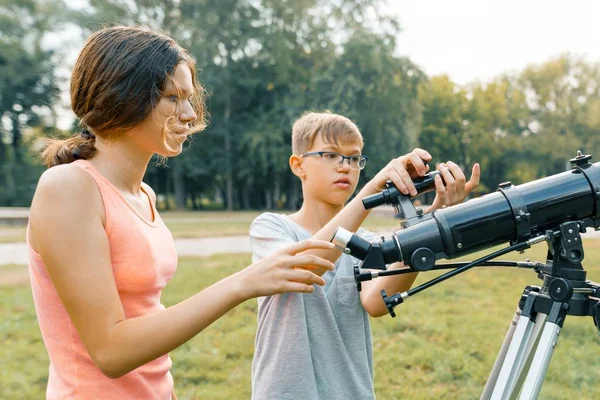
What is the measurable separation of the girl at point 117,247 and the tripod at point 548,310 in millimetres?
683

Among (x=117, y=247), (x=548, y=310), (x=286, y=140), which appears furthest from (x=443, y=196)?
(x=286, y=140)

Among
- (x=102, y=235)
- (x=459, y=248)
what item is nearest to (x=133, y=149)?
(x=102, y=235)

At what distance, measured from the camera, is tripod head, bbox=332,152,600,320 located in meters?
1.59

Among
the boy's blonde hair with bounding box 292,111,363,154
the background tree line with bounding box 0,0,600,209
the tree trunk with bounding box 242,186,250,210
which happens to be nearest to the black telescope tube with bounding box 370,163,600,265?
the boy's blonde hair with bounding box 292,111,363,154

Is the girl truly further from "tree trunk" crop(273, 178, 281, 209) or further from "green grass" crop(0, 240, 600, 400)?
"tree trunk" crop(273, 178, 281, 209)

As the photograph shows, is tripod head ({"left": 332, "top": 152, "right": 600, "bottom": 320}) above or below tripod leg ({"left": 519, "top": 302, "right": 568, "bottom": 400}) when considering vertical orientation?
above

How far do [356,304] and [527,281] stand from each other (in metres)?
6.56

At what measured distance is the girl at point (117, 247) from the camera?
126cm

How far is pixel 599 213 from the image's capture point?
66.1 inches

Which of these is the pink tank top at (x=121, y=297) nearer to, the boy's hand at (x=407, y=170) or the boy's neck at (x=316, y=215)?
the boy's hand at (x=407, y=170)

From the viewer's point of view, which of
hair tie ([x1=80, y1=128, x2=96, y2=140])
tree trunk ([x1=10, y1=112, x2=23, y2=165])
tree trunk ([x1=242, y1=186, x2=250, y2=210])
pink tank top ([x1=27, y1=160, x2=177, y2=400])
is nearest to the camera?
pink tank top ([x1=27, y1=160, x2=177, y2=400])

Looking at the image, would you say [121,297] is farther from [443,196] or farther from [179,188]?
[179,188]

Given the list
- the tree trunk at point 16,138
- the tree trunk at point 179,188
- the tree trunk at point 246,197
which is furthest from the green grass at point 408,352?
the tree trunk at point 246,197

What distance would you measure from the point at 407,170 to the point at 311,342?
0.73 metres
